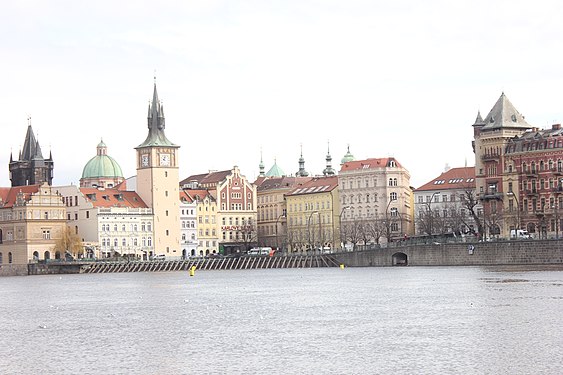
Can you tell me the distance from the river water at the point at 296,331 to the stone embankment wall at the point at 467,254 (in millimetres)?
32284

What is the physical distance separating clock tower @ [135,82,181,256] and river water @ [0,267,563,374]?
97.9 meters

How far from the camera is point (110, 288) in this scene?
114m

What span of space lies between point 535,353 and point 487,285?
1757 inches

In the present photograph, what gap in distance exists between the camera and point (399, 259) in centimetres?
15800

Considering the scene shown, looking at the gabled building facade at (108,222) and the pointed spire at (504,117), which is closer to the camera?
the pointed spire at (504,117)

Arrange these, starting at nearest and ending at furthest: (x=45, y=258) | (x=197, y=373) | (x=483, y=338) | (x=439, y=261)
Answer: (x=197, y=373)
(x=483, y=338)
(x=439, y=261)
(x=45, y=258)

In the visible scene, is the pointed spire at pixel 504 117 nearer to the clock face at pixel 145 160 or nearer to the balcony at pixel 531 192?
the balcony at pixel 531 192

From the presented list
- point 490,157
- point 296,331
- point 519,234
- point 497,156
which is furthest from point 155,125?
point 296,331

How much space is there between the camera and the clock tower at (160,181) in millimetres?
197375

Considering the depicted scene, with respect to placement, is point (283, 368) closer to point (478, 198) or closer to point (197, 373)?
point (197, 373)

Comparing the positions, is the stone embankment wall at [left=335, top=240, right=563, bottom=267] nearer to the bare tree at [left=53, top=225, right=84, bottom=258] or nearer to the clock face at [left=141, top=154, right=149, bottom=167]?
the bare tree at [left=53, top=225, right=84, bottom=258]

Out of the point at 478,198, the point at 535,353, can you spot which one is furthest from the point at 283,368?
the point at 478,198

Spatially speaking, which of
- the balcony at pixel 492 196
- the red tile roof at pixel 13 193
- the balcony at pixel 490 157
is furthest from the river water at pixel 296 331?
the red tile roof at pixel 13 193

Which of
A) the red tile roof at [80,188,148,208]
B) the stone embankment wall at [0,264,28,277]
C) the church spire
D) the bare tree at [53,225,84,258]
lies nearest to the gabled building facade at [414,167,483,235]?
the church spire
